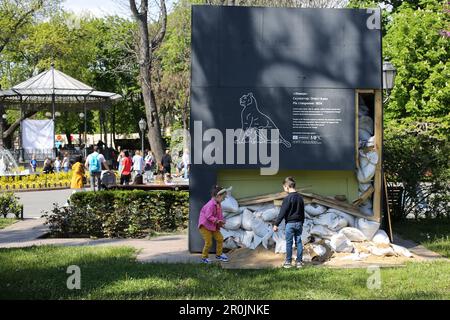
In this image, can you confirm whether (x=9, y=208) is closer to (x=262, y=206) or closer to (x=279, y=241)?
(x=262, y=206)

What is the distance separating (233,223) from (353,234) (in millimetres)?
2322

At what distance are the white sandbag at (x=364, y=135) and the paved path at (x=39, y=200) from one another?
1051 cm

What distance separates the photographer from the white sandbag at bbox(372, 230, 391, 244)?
11336mm

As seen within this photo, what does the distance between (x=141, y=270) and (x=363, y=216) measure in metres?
4.73

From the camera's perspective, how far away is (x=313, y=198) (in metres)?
11.7

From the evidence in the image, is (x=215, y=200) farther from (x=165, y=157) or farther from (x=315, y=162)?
(x=165, y=157)

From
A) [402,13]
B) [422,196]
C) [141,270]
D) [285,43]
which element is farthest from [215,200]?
[402,13]

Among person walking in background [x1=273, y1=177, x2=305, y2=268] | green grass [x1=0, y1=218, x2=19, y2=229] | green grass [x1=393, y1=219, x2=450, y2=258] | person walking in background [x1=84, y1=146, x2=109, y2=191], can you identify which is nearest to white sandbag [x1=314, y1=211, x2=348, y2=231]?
person walking in background [x1=273, y1=177, x2=305, y2=268]

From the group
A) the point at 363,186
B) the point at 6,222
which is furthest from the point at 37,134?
the point at 363,186

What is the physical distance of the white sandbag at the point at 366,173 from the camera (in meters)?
11.8

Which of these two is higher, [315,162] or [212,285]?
[315,162]

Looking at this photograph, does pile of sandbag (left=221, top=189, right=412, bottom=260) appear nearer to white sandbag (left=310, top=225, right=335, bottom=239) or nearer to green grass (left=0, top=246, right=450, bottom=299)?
white sandbag (left=310, top=225, right=335, bottom=239)

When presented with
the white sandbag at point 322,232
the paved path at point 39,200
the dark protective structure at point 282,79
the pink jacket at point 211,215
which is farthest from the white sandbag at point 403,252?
the paved path at point 39,200

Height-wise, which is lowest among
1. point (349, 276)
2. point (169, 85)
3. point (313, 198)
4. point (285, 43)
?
point (349, 276)
